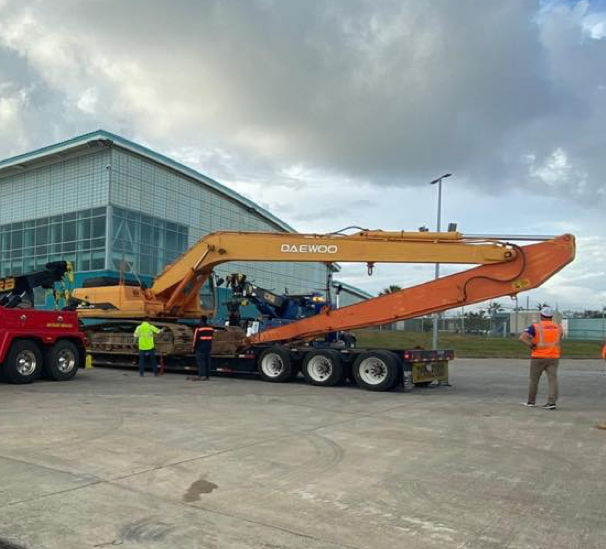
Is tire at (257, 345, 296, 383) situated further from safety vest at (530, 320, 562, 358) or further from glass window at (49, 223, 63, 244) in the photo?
glass window at (49, 223, 63, 244)

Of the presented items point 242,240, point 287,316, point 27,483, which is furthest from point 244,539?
point 287,316

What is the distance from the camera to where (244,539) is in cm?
464

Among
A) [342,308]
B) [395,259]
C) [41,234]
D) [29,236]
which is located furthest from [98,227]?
[395,259]

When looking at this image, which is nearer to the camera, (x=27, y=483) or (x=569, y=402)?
(x=27, y=483)

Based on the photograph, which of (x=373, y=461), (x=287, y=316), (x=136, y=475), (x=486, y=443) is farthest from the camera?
(x=287, y=316)

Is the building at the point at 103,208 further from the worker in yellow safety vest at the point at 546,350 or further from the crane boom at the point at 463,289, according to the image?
the worker in yellow safety vest at the point at 546,350

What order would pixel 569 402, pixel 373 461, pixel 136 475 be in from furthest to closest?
pixel 569 402, pixel 373 461, pixel 136 475

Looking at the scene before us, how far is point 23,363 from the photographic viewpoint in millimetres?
14359

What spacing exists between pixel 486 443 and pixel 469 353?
26398 millimetres

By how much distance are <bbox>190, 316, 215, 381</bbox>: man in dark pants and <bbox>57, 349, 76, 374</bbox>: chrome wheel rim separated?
3035mm

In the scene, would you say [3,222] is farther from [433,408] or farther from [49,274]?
[433,408]

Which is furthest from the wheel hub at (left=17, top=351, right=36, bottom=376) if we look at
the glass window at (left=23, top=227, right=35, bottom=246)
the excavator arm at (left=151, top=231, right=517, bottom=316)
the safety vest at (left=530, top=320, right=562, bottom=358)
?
the glass window at (left=23, top=227, right=35, bottom=246)

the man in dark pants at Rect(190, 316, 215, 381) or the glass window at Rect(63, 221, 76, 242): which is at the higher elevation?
the glass window at Rect(63, 221, 76, 242)

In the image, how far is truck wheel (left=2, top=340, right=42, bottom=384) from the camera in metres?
14.0
